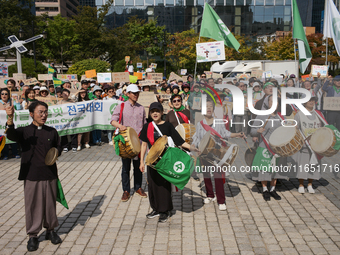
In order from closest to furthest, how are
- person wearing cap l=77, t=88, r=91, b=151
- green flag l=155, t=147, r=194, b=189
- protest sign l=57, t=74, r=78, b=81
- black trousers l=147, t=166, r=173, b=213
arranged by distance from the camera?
1. green flag l=155, t=147, r=194, b=189
2. black trousers l=147, t=166, r=173, b=213
3. person wearing cap l=77, t=88, r=91, b=151
4. protest sign l=57, t=74, r=78, b=81

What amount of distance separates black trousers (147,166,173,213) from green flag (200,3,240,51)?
8.47 m

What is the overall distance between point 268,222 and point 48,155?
339cm

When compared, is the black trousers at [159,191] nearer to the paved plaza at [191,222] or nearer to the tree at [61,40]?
the paved plaza at [191,222]

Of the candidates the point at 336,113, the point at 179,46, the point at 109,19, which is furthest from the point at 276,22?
the point at 336,113

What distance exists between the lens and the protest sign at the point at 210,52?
42.1ft

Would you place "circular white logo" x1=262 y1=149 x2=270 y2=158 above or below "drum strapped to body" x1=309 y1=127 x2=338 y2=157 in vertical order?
below

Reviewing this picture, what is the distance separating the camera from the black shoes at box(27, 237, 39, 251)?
4543 mm

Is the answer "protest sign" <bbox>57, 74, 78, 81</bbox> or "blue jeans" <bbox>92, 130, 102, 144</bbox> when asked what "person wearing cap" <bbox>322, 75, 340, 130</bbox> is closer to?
"blue jeans" <bbox>92, 130, 102, 144</bbox>

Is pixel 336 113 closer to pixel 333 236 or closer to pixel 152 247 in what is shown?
pixel 333 236

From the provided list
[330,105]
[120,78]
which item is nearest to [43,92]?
[120,78]

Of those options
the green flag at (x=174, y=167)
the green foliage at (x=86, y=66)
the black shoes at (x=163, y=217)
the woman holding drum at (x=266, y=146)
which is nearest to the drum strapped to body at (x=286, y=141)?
the woman holding drum at (x=266, y=146)

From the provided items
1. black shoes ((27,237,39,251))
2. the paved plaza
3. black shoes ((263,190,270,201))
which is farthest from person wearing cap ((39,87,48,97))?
black shoes ((263,190,270,201))

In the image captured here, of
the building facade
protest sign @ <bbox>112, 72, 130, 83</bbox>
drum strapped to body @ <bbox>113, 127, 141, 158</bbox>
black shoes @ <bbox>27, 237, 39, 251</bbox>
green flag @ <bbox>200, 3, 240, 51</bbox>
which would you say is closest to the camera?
black shoes @ <bbox>27, 237, 39, 251</bbox>

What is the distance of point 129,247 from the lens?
4.64m
